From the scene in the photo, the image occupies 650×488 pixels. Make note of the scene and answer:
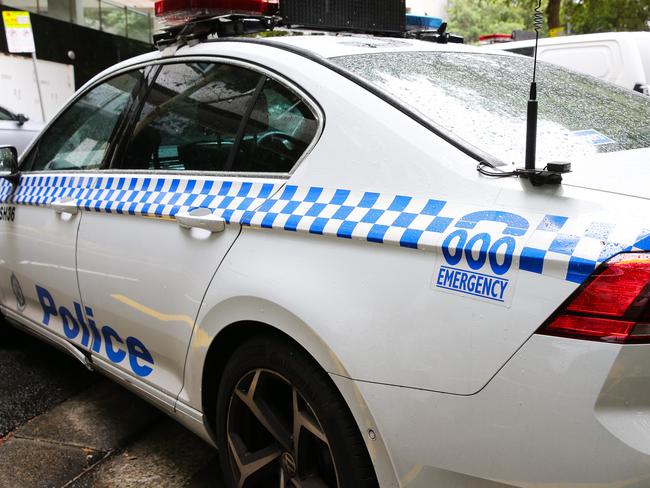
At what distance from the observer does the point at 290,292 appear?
A: 1.88 meters

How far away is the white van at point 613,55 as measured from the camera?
780cm

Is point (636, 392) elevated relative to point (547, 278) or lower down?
lower down

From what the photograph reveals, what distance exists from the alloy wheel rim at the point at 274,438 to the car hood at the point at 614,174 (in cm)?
91

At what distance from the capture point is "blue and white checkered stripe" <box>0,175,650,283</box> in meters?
1.43

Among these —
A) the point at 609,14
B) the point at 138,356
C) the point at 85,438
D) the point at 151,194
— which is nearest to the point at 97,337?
the point at 138,356

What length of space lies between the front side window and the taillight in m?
2.14

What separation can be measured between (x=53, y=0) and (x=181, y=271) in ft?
61.4

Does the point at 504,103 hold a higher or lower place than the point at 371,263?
higher

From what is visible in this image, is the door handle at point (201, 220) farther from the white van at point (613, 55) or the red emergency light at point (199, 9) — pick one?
the white van at point (613, 55)

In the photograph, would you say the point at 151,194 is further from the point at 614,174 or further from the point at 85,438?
the point at 614,174

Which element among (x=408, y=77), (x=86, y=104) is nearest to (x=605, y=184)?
(x=408, y=77)

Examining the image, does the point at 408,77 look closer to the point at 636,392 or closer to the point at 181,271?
the point at 181,271

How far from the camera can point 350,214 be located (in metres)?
1.82

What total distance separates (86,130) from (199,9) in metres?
0.94
